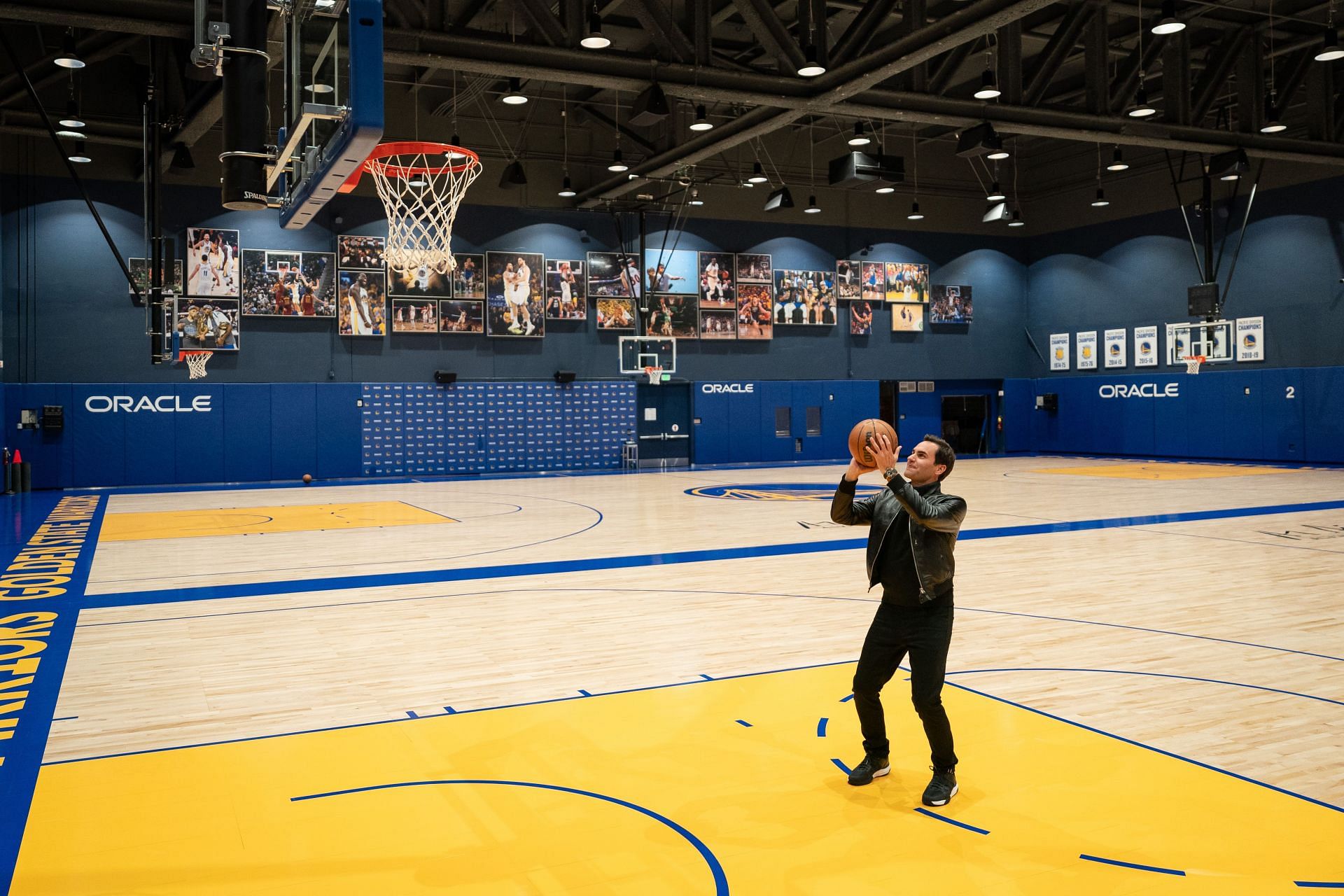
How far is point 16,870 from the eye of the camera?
12.6 feet

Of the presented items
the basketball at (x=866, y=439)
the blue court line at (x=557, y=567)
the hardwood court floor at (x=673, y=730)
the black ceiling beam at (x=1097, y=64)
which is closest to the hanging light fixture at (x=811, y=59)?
the black ceiling beam at (x=1097, y=64)

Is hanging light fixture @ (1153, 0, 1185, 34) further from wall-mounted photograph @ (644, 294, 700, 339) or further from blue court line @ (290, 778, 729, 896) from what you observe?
wall-mounted photograph @ (644, 294, 700, 339)

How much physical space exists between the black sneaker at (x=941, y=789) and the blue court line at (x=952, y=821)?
46 millimetres

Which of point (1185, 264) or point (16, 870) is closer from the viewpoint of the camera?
point (16, 870)

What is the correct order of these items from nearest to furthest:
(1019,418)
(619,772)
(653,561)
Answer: (619,772)
(653,561)
(1019,418)

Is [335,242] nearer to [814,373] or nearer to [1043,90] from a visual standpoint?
[814,373]

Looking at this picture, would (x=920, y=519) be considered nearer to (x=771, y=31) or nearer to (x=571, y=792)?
(x=571, y=792)

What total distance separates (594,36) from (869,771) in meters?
11.0

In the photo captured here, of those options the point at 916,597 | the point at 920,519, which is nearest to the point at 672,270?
the point at 916,597

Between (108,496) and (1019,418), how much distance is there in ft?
85.8

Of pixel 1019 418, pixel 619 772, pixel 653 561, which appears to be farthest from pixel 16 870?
pixel 1019 418

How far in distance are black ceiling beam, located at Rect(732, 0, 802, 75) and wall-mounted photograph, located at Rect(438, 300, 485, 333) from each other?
13922 mm

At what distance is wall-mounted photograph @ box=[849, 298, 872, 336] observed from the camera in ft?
104

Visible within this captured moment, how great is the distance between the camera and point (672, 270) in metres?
29.2
